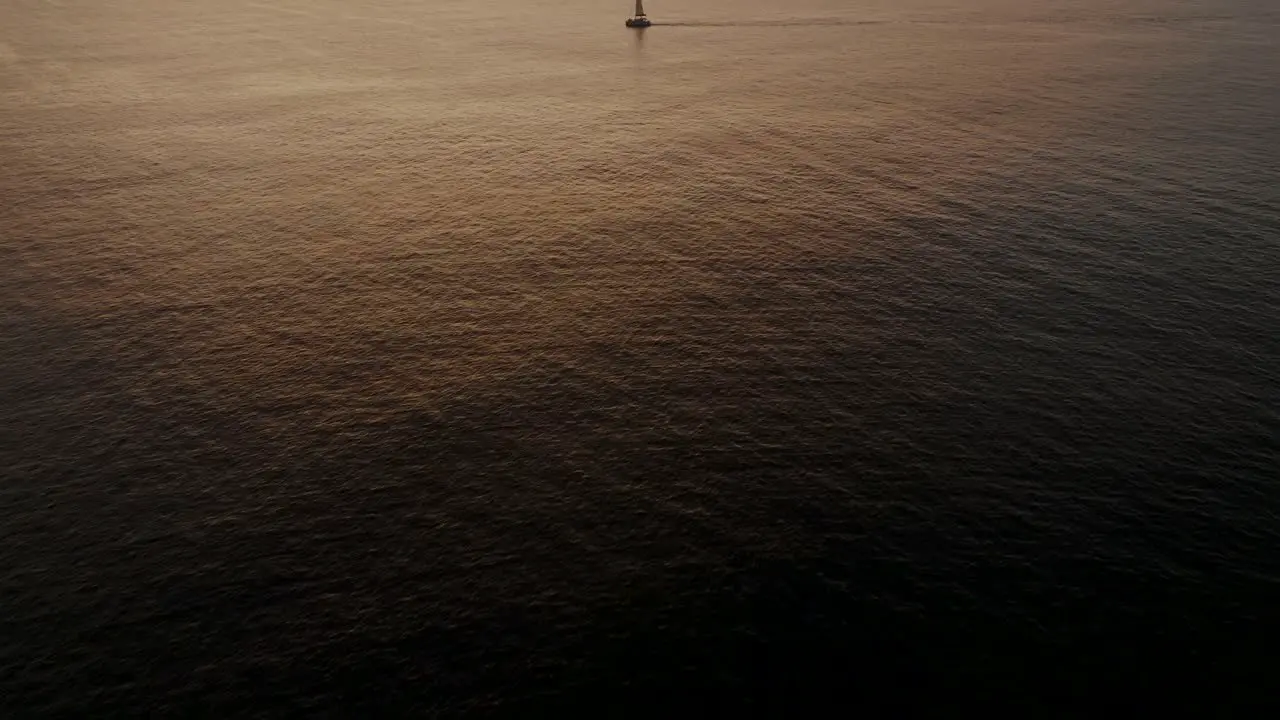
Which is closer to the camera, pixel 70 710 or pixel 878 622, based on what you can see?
pixel 70 710

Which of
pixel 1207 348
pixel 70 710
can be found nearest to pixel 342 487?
pixel 70 710

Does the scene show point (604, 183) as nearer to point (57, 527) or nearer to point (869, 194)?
point (869, 194)

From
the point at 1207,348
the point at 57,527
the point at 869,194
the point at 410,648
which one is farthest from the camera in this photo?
the point at 869,194

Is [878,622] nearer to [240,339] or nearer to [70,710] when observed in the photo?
[70,710]

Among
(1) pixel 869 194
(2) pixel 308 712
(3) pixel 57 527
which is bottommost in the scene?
(2) pixel 308 712

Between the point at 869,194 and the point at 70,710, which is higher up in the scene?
the point at 869,194

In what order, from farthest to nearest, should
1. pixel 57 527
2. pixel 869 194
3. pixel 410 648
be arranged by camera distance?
pixel 869 194
pixel 57 527
pixel 410 648

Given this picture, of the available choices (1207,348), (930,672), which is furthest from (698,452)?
(1207,348)
